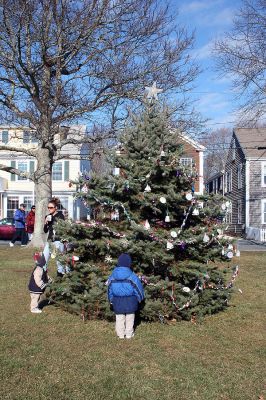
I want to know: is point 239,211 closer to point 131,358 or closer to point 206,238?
point 206,238

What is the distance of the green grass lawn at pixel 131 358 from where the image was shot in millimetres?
4422

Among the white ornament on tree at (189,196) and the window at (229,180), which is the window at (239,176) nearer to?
the window at (229,180)

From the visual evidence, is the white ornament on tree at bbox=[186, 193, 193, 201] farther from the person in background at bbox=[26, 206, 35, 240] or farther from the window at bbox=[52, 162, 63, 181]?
the window at bbox=[52, 162, 63, 181]

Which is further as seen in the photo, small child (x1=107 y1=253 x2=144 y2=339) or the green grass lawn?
small child (x1=107 y1=253 x2=144 y2=339)

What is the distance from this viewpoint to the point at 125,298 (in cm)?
618

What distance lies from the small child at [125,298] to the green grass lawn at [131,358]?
0.17 m

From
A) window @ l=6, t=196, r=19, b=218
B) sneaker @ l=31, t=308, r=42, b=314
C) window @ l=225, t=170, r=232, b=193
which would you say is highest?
window @ l=225, t=170, r=232, b=193

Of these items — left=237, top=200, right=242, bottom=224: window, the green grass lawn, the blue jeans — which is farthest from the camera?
left=237, top=200, right=242, bottom=224: window

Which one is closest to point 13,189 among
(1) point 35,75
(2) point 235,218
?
(2) point 235,218

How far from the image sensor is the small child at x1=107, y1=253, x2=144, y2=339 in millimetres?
6160

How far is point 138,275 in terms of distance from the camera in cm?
682

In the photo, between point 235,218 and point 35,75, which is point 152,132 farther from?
point 235,218

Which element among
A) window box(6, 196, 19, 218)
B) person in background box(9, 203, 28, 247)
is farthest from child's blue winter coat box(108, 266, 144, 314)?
window box(6, 196, 19, 218)

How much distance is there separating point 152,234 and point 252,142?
27839 millimetres
